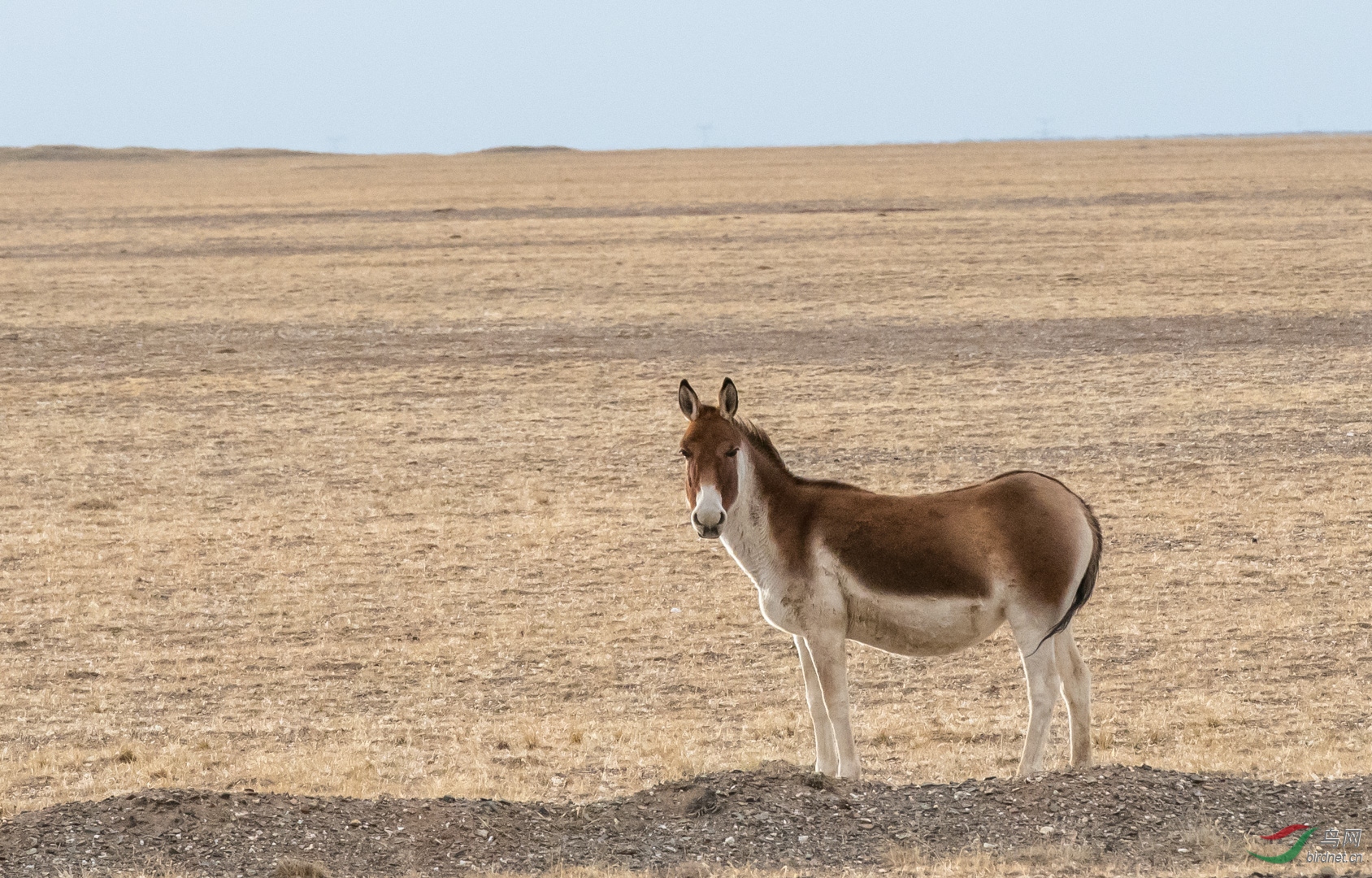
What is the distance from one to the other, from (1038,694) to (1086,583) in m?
0.58

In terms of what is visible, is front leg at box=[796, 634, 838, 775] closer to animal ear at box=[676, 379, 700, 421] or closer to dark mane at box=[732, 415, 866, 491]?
dark mane at box=[732, 415, 866, 491]

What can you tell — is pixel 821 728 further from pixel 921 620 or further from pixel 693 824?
pixel 693 824

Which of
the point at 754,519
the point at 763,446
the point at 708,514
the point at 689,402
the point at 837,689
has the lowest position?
the point at 837,689

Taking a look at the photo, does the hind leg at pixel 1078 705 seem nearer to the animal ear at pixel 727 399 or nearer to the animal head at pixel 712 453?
the animal head at pixel 712 453

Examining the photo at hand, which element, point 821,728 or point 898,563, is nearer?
point 898,563

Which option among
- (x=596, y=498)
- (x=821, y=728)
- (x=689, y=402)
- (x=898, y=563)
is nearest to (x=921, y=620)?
(x=898, y=563)

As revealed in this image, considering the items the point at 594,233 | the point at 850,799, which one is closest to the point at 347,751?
the point at 850,799

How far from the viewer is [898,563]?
23.1 ft

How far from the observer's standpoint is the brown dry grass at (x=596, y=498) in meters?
9.06

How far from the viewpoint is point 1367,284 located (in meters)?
29.9

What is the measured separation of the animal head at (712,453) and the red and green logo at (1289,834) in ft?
8.69

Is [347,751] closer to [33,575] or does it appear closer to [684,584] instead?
[684,584]

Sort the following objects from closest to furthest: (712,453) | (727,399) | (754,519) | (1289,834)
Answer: (1289,834)
(712,453)
(727,399)
(754,519)

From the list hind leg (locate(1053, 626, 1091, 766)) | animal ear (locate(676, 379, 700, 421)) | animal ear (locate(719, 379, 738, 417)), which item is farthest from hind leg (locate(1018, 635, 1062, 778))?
animal ear (locate(676, 379, 700, 421))
